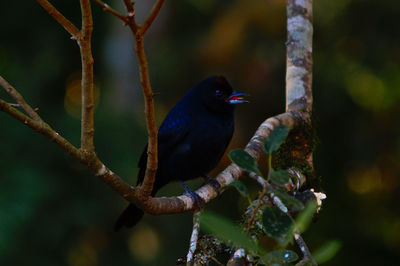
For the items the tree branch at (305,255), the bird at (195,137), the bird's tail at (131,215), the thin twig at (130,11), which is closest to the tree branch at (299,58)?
the bird at (195,137)

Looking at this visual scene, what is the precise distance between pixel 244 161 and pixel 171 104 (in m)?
4.86

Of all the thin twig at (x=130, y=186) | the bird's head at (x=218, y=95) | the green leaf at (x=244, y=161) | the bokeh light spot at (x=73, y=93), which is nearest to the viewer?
the green leaf at (x=244, y=161)

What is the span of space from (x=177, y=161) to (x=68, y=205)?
197cm

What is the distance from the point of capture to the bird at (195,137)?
125 inches

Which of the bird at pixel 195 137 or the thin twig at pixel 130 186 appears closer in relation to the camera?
the thin twig at pixel 130 186

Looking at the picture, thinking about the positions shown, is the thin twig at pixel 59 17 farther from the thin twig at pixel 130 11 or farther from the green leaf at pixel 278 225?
the green leaf at pixel 278 225

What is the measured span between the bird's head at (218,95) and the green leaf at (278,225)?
6.42ft

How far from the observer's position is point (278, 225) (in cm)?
129

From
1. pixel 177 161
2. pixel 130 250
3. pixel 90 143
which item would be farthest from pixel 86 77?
pixel 130 250

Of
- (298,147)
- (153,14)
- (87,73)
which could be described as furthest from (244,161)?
(298,147)

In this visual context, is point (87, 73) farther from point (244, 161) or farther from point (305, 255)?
point (305, 255)

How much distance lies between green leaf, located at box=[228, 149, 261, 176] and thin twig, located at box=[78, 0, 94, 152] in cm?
57

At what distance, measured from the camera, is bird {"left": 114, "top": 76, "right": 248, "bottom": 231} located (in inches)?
125

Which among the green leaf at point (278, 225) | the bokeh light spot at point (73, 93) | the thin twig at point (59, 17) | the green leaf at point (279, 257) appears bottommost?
the bokeh light spot at point (73, 93)
